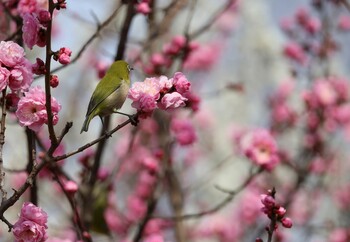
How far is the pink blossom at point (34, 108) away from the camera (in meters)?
1.84

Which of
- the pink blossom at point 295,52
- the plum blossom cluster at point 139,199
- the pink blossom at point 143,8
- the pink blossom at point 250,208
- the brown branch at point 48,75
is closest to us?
the brown branch at point 48,75

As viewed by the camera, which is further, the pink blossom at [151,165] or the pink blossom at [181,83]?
the pink blossom at [151,165]

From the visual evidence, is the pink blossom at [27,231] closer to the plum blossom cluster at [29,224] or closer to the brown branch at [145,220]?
the plum blossom cluster at [29,224]

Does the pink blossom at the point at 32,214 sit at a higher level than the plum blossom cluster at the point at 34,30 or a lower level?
lower

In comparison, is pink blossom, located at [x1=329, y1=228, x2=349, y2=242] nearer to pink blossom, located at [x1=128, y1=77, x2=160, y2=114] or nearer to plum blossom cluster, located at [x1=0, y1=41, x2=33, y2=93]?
pink blossom, located at [x1=128, y1=77, x2=160, y2=114]

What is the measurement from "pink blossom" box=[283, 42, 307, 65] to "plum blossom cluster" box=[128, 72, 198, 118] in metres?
4.40

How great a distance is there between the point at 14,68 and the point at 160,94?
46cm

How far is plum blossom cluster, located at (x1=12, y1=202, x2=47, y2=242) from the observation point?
1.81 metres

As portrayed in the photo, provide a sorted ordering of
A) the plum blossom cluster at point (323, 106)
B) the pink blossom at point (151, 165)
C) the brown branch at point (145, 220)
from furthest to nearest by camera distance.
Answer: the plum blossom cluster at point (323, 106) → the pink blossom at point (151, 165) → the brown branch at point (145, 220)

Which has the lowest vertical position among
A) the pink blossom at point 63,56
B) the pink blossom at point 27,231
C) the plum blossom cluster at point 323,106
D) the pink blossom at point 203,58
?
the pink blossom at point 27,231

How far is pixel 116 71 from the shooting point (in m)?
2.03

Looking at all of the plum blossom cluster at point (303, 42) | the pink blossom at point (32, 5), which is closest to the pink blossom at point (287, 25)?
the plum blossom cluster at point (303, 42)

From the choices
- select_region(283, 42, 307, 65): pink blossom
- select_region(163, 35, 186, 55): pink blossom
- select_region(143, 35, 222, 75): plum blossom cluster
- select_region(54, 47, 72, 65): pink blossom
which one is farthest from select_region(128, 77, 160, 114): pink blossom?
select_region(283, 42, 307, 65): pink blossom

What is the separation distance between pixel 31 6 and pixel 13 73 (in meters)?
0.69
